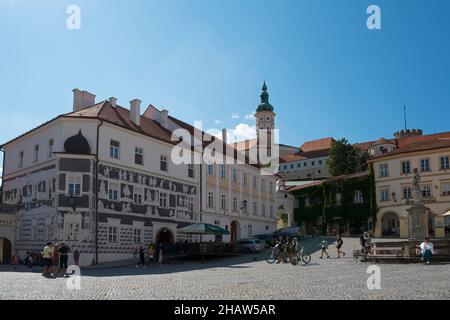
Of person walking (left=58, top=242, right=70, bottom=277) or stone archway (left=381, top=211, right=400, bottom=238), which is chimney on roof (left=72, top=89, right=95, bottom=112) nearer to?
person walking (left=58, top=242, right=70, bottom=277)

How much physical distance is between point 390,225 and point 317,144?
62663mm

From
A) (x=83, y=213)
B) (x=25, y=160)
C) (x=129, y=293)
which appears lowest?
(x=129, y=293)

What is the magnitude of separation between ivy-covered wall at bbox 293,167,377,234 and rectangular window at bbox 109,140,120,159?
36155 millimetres

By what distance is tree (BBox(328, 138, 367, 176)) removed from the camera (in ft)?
274

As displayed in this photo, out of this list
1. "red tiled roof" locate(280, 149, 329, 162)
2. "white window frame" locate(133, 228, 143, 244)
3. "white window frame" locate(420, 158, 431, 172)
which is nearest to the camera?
"white window frame" locate(133, 228, 143, 244)

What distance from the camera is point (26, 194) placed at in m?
39.7

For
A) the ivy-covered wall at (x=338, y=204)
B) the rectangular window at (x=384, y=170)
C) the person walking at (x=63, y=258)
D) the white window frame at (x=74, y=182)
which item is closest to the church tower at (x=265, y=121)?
the ivy-covered wall at (x=338, y=204)

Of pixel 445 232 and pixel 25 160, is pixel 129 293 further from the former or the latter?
pixel 445 232

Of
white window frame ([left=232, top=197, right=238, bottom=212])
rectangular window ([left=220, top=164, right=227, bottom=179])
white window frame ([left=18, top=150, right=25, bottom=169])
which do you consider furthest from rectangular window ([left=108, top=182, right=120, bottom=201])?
white window frame ([left=232, top=197, right=238, bottom=212])

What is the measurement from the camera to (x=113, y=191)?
122ft

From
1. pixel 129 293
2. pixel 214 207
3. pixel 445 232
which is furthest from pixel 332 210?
pixel 129 293

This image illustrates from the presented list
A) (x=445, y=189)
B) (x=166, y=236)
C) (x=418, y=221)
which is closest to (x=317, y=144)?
(x=445, y=189)

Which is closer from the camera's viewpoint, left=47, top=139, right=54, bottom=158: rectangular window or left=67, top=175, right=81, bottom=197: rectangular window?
left=67, top=175, right=81, bottom=197: rectangular window
